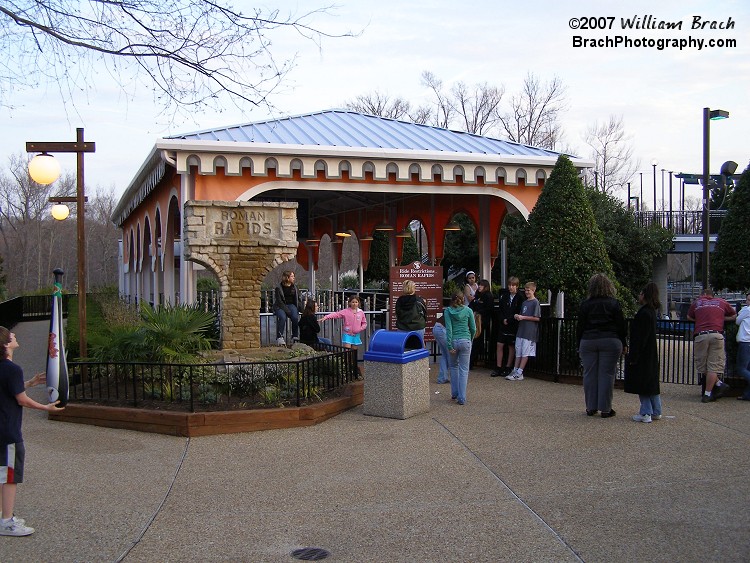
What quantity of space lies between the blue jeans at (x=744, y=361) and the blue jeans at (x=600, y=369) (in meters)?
2.48

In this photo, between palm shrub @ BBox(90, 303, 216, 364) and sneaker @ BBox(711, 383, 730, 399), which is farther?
palm shrub @ BBox(90, 303, 216, 364)

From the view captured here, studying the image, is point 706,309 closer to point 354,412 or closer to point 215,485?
point 354,412

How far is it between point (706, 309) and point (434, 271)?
5076 millimetres

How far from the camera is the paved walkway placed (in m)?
5.11

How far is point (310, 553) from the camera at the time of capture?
5.04 meters

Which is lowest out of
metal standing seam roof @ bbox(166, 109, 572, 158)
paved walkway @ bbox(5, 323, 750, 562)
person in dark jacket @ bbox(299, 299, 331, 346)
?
paved walkway @ bbox(5, 323, 750, 562)

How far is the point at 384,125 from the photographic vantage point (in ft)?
54.4

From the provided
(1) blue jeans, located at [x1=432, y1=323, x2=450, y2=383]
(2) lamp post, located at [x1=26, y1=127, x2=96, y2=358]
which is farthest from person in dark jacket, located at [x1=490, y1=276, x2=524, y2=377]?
(2) lamp post, located at [x1=26, y1=127, x2=96, y2=358]

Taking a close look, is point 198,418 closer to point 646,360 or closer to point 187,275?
point 646,360

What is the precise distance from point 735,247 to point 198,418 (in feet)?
32.4

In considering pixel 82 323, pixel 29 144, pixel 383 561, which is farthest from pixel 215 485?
pixel 29 144

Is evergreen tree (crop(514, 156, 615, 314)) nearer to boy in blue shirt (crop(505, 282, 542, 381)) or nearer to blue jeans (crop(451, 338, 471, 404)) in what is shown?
boy in blue shirt (crop(505, 282, 542, 381))

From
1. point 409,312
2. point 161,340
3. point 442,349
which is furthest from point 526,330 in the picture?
point 161,340

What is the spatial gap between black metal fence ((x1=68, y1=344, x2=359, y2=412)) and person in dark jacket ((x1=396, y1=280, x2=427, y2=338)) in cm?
175
